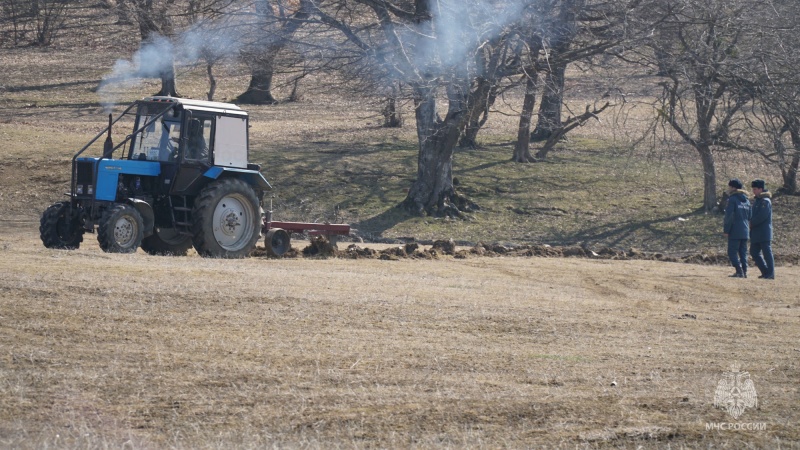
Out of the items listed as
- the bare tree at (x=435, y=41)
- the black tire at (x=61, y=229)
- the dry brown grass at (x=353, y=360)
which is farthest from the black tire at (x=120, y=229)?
the bare tree at (x=435, y=41)

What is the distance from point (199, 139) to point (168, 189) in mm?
895

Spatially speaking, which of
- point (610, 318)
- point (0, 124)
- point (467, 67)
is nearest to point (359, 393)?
point (610, 318)

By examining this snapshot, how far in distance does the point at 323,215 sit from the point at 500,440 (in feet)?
52.9

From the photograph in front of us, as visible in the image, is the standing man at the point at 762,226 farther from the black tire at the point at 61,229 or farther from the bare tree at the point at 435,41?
the black tire at the point at 61,229

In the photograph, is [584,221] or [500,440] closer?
[500,440]

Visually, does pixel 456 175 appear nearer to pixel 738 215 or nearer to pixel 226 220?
pixel 738 215

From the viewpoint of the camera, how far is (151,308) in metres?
9.71

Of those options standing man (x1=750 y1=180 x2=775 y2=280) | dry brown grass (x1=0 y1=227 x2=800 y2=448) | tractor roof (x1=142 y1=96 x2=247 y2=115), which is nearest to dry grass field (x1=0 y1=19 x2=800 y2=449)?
dry brown grass (x1=0 y1=227 x2=800 y2=448)

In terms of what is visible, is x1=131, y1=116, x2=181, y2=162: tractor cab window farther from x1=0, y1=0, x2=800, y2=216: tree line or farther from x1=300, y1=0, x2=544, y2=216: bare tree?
x1=300, y1=0, x2=544, y2=216: bare tree

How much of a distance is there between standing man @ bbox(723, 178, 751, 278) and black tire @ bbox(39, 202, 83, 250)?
34.8 ft

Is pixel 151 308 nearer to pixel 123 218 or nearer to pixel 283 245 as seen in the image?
pixel 123 218

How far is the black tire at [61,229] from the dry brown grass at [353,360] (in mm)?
1253

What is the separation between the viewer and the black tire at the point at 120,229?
13.7 meters

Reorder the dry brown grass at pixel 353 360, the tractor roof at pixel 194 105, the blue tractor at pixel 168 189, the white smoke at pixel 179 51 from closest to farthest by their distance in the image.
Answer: the dry brown grass at pixel 353 360 < the blue tractor at pixel 168 189 < the tractor roof at pixel 194 105 < the white smoke at pixel 179 51
